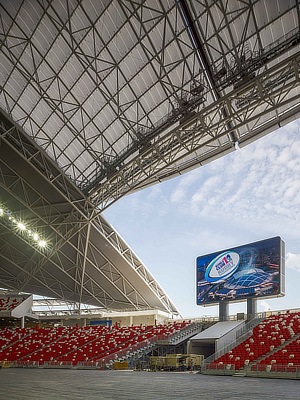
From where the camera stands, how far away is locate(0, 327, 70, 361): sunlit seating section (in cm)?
4072

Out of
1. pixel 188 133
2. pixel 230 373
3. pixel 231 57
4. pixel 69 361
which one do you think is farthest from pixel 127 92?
pixel 69 361

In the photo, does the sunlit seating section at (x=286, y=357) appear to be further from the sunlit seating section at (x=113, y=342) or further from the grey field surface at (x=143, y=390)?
the sunlit seating section at (x=113, y=342)

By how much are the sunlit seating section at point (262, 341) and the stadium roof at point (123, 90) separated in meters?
14.2

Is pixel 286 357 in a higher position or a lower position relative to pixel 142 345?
higher

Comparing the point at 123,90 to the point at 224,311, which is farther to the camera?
the point at 224,311

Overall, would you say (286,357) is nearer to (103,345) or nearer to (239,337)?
(239,337)

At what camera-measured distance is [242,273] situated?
3350cm

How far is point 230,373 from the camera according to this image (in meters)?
23.6

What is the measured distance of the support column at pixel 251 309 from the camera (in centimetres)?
3309

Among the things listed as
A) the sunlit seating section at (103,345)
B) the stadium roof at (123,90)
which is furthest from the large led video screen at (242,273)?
the sunlit seating section at (103,345)

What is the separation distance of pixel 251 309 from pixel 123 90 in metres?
20.6

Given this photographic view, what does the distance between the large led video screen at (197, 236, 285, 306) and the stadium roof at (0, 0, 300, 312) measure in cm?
869

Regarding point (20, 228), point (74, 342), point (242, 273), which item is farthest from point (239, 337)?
point (20, 228)

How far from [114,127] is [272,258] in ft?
55.1
